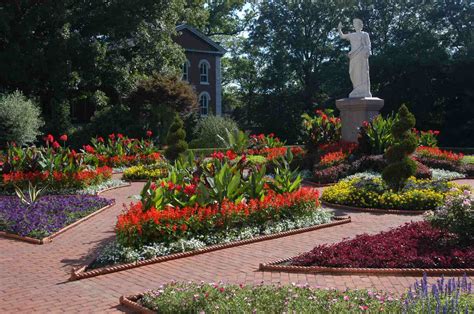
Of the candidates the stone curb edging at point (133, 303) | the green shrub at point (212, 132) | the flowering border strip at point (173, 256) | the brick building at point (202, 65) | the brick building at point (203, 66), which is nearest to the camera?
the stone curb edging at point (133, 303)

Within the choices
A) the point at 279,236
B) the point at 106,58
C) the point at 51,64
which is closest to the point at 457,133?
the point at 106,58

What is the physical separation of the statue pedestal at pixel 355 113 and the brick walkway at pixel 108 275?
884 centimetres

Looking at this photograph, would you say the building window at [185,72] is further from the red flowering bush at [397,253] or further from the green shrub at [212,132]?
the red flowering bush at [397,253]

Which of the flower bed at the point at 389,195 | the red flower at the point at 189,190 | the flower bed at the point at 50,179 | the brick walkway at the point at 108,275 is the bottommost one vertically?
the brick walkway at the point at 108,275

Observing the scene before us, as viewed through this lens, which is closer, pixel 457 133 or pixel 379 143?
pixel 379 143

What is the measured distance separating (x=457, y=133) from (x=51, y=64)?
938 inches

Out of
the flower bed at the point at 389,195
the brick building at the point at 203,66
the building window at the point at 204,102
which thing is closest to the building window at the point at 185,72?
the brick building at the point at 203,66

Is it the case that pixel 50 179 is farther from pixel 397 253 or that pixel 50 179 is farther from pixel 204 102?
pixel 204 102

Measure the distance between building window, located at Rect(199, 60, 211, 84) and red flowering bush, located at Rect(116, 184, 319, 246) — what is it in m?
34.0

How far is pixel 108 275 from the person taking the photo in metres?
6.40

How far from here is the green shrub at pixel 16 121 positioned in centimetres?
2356

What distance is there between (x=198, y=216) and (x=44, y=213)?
3608 mm

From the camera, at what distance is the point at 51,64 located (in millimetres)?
28109

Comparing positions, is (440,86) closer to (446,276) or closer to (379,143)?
(379,143)
